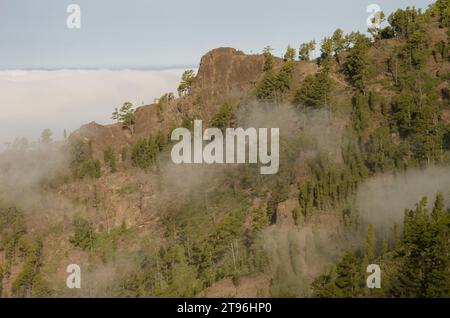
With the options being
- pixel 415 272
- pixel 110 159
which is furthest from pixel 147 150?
pixel 415 272

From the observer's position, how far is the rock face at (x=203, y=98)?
116625mm

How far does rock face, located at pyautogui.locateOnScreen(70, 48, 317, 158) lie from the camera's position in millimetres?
116625

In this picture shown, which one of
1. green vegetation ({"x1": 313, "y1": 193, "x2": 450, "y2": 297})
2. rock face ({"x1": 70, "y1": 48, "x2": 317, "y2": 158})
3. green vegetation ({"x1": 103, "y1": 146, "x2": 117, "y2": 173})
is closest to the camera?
green vegetation ({"x1": 313, "y1": 193, "x2": 450, "y2": 297})

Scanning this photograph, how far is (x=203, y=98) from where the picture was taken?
11856 centimetres

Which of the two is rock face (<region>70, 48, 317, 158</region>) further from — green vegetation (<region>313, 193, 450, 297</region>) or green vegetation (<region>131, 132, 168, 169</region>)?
green vegetation (<region>313, 193, 450, 297</region>)

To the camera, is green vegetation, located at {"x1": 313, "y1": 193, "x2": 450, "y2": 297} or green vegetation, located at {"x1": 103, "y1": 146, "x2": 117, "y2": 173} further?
green vegetation, located at {"x1": 103, "y1": 146, "x2": 117, "y2": 173}

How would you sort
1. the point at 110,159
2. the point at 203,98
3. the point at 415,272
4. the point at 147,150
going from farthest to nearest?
1. the point at 203,98
2. the point at 110,159
3. the point at 147,150
4. the point at 415,272

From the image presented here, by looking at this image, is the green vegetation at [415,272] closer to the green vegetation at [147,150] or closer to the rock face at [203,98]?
the green vegetation at [147,150]

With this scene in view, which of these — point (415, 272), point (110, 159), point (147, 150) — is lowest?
point (415, 272)

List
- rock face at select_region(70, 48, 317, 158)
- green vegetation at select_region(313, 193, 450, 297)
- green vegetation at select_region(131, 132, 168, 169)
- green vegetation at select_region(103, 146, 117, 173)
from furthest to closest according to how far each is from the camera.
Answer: rock face at select_region(70, 48, 317, 158)
green vegetation at select_region(103, 146, 117, 173)
green vegetation at select_region(131, 132, 168, 169)
green vegetation at select_region(313, 193, 450, 297)

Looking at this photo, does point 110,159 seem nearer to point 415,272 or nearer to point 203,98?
point 203,98

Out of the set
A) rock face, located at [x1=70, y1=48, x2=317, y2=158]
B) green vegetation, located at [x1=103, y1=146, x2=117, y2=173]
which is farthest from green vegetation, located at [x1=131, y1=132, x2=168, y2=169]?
rock face, located at [x1=70, y1=48, x2=317, y2=158]
